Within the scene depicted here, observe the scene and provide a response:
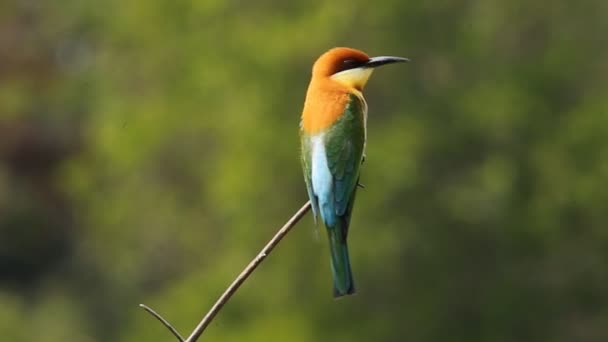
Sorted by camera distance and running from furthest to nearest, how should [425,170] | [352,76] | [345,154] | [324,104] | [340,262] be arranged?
[425,170] → [352,76] → [324,104] → [345,154] → [340,262]

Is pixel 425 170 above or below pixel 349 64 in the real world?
below

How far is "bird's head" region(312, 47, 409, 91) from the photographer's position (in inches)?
149

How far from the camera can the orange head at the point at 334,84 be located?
3.61 meters

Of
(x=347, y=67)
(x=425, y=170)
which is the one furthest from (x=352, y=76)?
(x=425, y=170)

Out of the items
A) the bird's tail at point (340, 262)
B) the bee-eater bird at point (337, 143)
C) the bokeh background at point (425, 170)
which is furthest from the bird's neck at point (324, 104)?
the bokeh background at point (425, 170)

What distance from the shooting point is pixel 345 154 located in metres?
3.54

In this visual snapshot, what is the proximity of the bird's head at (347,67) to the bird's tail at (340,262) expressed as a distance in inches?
18.6

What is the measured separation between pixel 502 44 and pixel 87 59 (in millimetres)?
7024

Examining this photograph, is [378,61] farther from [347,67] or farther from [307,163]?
[307,163]

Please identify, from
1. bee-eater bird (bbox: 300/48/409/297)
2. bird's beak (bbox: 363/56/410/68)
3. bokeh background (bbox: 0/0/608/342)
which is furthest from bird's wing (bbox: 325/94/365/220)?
bokeh background (bbox: 0/0/608/342)

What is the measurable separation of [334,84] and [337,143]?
23cm

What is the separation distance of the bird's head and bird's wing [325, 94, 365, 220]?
173 mm

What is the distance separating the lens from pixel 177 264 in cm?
1444

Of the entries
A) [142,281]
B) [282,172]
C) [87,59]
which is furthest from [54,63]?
[282,172]
